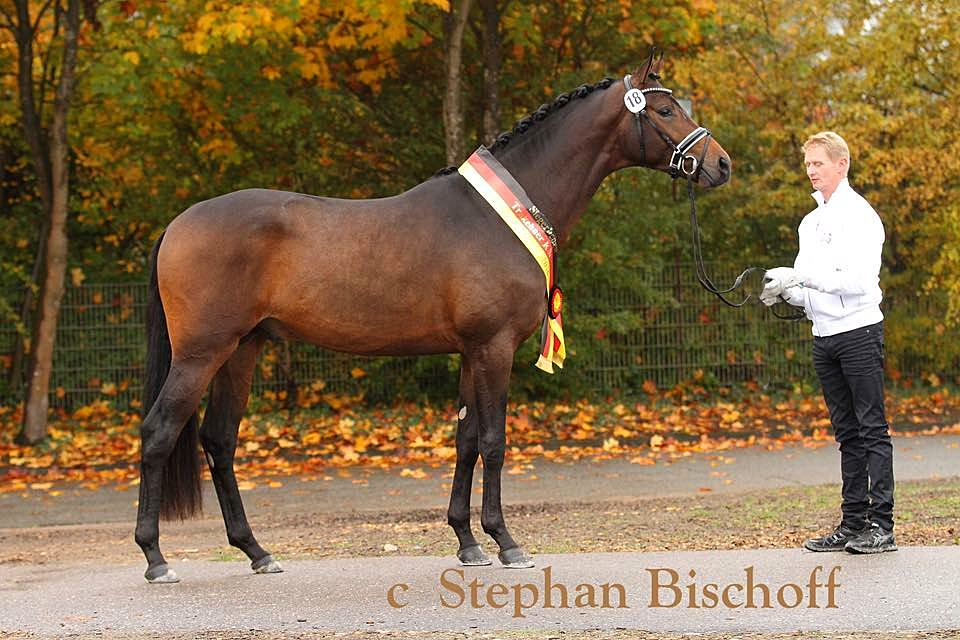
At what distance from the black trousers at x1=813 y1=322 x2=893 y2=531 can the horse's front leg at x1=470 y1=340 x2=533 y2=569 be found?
176 centimetres

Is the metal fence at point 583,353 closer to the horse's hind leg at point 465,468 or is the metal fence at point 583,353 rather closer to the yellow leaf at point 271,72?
the yellow leaf at point 271,72

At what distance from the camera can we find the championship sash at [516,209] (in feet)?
22.0

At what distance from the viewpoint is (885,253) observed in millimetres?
16812

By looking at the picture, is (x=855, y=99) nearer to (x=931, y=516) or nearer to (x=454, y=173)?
(x=931, y=516)

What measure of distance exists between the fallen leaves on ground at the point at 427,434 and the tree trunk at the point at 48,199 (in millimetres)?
506

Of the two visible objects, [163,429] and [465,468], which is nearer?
[163,429]

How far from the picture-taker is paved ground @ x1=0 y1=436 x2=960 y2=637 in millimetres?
5496

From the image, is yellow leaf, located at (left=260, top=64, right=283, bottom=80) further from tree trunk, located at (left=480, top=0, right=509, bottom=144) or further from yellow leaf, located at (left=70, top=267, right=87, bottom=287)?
yellow leaf, located at (left=70, top=267, right=87, bottom=287)

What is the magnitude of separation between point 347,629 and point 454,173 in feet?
8.61

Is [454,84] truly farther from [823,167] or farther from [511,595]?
[511,595]

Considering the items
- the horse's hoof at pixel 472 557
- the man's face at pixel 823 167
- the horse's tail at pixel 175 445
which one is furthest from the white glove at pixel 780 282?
the horse's tail at pixel 175 445

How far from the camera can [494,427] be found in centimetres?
662

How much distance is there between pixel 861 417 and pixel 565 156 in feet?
6.94

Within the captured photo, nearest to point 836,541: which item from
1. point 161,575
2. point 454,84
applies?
point 161,575
